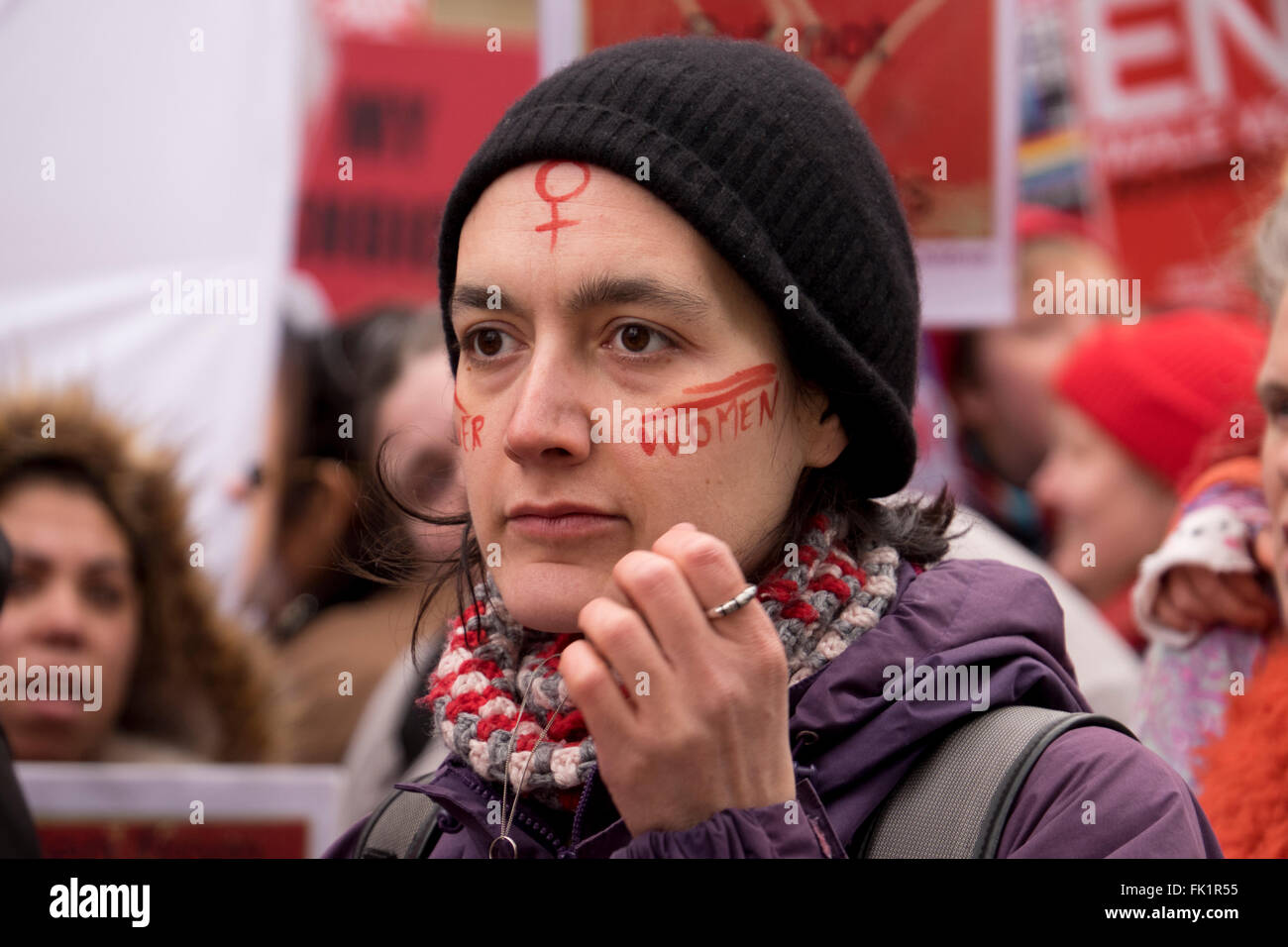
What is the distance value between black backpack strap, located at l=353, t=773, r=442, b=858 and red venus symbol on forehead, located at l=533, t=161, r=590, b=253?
2.66 feet

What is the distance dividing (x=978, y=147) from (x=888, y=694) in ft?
5.61

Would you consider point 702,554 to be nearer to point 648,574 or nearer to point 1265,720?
point 648,574

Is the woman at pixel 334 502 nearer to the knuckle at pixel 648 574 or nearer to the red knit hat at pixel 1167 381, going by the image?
the red knit hat at pixel 1167 381

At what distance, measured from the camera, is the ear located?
72.7 inches

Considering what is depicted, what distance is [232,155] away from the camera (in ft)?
13.1

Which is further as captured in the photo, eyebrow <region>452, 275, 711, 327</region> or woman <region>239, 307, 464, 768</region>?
woman <region>239, 307, 464, 768</region>

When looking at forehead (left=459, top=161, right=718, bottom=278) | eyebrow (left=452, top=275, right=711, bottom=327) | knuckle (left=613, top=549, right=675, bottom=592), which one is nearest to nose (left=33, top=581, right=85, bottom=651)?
forehead (left=459, top=161, right=718, bottom=278)

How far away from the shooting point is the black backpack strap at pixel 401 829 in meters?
1.97

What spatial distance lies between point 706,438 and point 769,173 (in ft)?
1.18

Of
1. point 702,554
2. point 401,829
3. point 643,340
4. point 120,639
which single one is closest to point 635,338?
point 643,340

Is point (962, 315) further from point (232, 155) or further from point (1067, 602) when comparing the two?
point (232, 155)

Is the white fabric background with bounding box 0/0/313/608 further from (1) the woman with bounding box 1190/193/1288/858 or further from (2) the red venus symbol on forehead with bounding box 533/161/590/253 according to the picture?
(1) the woman with bounding box 1190/193/1288/858

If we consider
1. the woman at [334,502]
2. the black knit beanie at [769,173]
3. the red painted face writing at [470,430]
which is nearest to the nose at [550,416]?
the red painted face writing at [470,430]
